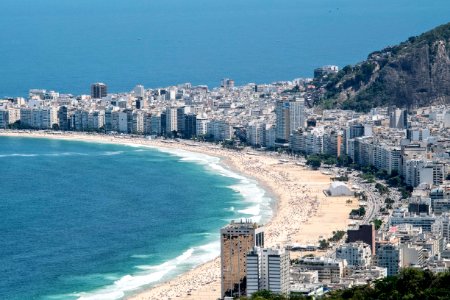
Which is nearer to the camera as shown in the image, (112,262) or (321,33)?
(112,262)

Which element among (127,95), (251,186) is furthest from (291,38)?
(251,186)

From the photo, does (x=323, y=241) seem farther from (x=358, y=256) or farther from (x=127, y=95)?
(x=127, y=95)

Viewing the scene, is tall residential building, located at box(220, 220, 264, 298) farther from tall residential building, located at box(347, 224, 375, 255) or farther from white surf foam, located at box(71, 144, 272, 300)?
tall residential building, located at box(347, 224, 375, 255)

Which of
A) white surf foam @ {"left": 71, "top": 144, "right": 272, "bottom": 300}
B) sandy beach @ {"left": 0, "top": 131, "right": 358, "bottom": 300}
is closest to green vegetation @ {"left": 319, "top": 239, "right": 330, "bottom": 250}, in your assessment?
sandy beach @ {"left": 0, "top": 131, "right": 358, "bottom": 300}

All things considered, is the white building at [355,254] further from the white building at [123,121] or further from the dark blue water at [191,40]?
the dark blue water at [191,40]

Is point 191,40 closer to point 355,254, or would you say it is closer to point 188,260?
point 188,260
